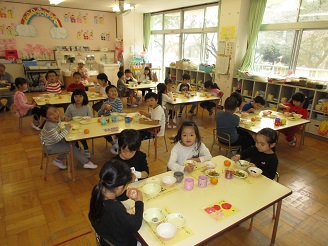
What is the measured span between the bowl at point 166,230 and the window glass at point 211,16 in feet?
24.5

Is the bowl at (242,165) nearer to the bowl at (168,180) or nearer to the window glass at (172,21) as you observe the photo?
the bowl at (168,180)

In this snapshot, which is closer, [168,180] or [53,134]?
[168,180]

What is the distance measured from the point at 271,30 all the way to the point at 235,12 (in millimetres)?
1086

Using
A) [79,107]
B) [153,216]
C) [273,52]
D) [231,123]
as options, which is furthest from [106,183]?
[273,52]

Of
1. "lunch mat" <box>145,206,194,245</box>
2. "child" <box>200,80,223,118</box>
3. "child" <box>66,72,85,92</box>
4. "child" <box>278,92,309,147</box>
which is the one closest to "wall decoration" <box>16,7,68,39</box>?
"child" <box>66,72,85,92</box>

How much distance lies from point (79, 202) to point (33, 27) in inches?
339

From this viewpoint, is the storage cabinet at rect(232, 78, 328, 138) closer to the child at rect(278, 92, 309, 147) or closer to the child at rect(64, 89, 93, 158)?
the child at rect(278, 92, 309, 147)

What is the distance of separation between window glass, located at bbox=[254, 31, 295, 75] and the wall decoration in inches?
300

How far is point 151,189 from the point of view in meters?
1.87

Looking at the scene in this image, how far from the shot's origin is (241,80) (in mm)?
6809

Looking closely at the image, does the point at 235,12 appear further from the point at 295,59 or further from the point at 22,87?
the point at 22,87

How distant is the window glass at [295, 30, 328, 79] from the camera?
17.7 feet

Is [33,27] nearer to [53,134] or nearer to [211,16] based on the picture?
[211,16]

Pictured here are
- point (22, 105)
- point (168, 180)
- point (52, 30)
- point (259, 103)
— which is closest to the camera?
point (168, 180)
